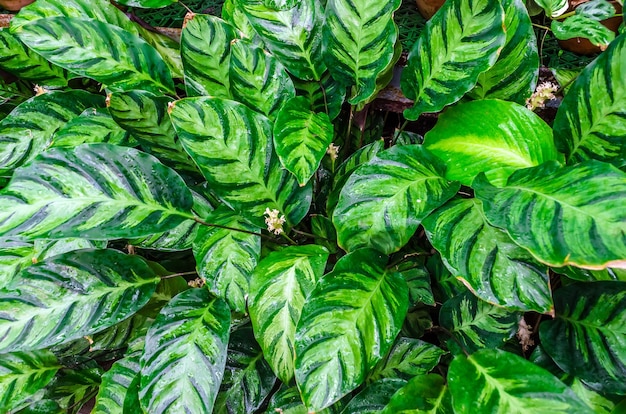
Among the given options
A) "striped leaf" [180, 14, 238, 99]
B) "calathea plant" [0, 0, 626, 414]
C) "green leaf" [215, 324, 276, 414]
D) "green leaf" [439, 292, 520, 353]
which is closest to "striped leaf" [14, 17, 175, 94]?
"calathea plant" [0, 0, 626, 414]

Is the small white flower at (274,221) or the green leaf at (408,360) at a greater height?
the small white flower at (274,221)

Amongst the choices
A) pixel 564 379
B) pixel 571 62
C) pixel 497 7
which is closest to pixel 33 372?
pixel 564 379

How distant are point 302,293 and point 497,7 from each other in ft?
2.08

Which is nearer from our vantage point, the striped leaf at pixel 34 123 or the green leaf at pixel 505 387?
the green leaf at pixel 505 387

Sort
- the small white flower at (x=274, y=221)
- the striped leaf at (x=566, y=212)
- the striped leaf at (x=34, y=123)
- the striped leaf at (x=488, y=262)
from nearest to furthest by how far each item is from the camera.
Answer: the striped leaf at (x=566, y=212) → the striped leaf at (x=488, y=262) → the small white flower at (x=274, y=221) → the striped leaf at (x=34, y=123)

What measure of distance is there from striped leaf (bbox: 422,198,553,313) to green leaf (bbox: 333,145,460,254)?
0.12ft

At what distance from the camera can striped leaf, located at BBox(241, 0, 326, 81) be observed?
995mm

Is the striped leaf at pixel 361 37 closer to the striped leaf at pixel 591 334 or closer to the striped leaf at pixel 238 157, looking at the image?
the striped leaf at pixel 238 157

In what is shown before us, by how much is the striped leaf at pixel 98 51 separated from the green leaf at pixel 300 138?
0.36 m

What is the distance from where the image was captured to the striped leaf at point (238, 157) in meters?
0.85

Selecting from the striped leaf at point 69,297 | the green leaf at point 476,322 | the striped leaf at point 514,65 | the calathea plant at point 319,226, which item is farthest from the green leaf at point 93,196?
the striped leaf at point 514,65

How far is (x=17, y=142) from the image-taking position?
1.14 metres

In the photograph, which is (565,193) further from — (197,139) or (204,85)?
(204,85)

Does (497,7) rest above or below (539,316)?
above
